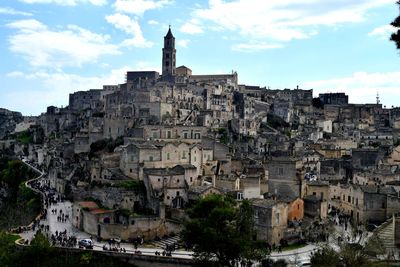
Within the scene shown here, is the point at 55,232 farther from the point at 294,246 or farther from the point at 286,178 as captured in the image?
the point at 286,178

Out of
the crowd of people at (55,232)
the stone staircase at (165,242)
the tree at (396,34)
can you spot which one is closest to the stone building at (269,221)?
the stone staircase at (165,242)

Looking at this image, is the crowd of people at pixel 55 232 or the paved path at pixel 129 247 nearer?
the paved path at pixel 129 247

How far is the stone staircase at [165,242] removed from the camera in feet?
136

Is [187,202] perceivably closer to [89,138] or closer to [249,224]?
[249,224]

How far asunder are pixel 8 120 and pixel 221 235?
11167 cm

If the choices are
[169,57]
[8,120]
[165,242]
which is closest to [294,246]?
[165,242]

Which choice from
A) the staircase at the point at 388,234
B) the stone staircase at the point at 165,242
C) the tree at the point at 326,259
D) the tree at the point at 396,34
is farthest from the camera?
the stone staircase at the point at 165,242

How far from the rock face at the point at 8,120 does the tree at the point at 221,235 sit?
334 ft

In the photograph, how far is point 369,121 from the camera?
98250 mm

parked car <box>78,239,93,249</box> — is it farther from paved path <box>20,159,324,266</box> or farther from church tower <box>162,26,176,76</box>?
church tower <box>162,26,176,76</box>

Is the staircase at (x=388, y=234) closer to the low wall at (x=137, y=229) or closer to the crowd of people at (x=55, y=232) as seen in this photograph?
the crowd of people at (x=55, y=232)

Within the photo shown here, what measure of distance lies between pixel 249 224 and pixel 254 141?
39.4m

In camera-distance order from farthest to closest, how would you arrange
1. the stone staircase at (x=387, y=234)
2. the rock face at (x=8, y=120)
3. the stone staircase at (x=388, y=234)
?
the rock face at (x=8, y=120), the stone staircase at (x=387, y=234), the stone staircase at (x=388, y=234)

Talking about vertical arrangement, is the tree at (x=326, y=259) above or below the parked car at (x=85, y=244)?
above
